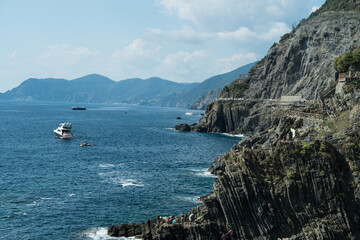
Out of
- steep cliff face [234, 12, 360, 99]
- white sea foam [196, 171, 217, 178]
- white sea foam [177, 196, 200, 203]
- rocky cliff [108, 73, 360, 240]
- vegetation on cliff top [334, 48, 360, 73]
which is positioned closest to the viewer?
rocky cliff [108, 73, 360, 240]

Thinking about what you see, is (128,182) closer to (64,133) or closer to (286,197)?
(286,197)

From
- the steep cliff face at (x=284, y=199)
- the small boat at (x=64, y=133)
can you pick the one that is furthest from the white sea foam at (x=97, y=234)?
the small boat at (x=64, y=133)

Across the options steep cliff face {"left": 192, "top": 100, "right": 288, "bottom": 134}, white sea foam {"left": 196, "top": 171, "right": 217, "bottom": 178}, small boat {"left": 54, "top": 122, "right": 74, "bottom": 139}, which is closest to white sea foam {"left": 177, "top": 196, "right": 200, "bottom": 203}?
white sea foam {"left": 196, "top": 171, "right": 217, "bottom": 178}

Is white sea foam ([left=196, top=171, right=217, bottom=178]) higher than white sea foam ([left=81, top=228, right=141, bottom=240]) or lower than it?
higher

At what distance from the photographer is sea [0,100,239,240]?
5122 cm

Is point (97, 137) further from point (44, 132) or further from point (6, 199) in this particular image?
point (6, 199)

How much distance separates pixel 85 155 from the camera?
102688 millimetres

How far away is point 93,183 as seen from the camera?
234 ft

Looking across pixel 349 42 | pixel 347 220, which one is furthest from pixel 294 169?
pixel 349 42

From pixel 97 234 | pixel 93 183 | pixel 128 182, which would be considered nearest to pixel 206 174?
pixel 128 182

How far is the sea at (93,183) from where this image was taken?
2016 inches

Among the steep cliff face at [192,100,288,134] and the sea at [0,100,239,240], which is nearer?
the sea at [0,100,239,240]

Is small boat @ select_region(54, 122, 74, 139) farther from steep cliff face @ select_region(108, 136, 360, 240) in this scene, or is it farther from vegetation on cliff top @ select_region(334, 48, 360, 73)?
steep cliff face @ select_region(108, 136, 360, 240)

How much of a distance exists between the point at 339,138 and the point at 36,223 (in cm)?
4168
